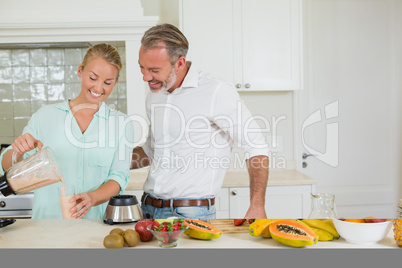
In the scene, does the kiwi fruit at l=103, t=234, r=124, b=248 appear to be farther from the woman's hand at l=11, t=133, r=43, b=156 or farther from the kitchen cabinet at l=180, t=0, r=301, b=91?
the kitchen cabinet at l=180, t=0, r=301, b=91

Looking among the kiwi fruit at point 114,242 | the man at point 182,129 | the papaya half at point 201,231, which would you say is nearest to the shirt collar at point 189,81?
the man at point 182,129

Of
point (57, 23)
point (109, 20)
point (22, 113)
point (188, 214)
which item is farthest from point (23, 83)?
point (188, 214)

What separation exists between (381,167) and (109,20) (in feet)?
6.23

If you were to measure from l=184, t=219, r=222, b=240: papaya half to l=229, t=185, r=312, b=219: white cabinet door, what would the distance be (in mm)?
1185

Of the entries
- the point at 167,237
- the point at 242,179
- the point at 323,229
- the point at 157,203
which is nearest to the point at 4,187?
the point at 167,237

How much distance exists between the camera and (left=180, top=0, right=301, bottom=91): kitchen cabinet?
8.28ft

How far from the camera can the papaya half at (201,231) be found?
1.22 metres

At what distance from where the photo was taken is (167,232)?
115 cm

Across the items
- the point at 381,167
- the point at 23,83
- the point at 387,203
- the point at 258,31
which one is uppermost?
the point at 258,31

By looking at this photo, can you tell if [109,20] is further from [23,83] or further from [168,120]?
[168,120]

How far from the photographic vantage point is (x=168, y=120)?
5.86ft

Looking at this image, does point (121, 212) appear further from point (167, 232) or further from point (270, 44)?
point (270, 44)

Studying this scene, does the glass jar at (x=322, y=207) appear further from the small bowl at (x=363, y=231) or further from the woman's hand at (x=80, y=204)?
the woman's hand at (x=80, y=204)

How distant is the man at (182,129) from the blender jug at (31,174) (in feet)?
1.51
